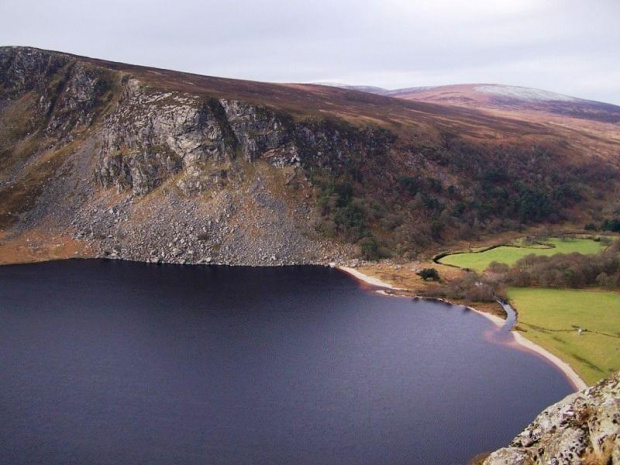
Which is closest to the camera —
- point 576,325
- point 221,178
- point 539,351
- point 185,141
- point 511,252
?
point 539,351

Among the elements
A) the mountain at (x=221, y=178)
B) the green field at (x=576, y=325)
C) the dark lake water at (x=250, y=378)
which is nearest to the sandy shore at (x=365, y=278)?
the mountain at (x=221, y=178)

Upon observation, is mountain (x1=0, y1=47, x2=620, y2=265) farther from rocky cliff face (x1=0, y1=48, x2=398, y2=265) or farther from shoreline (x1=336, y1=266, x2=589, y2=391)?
shoreline (x1=336, y1=266, x2=589, y2=391)

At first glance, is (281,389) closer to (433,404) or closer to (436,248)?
(433,404)

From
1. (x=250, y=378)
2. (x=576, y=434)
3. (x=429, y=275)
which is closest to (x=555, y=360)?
(x=429, y=275)

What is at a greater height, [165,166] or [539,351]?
[165,166]

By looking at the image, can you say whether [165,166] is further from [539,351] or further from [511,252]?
[539,351]
